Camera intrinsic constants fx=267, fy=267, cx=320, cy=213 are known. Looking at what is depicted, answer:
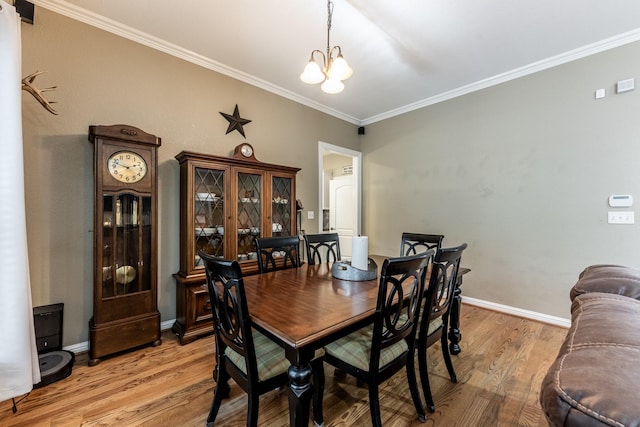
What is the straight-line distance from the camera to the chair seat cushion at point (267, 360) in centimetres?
131

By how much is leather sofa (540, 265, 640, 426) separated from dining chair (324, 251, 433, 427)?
0.63m

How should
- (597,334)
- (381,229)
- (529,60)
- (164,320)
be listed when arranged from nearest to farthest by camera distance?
(597,334) → (164,320) → (529,60) → (381,229)

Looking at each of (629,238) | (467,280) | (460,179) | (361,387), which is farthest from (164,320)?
(629,238)

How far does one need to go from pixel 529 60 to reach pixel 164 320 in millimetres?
4734

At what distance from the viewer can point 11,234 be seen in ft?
5.00

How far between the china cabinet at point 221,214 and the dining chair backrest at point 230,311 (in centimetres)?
123

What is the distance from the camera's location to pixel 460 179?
359 centimetres

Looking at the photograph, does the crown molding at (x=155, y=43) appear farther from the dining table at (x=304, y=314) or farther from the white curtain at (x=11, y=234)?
the dining table at (x=304, y=314)

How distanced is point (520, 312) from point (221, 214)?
3553 millimetres

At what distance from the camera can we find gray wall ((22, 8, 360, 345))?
2.10 meters

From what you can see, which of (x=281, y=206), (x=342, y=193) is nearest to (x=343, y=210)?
(x=342, y=193)

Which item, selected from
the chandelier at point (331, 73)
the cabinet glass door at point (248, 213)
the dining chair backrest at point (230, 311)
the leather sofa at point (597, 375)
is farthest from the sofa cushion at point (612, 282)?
the cabinet glass door at point (248, 213)

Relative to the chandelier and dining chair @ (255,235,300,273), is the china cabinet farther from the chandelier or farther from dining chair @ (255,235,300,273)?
the chandelier

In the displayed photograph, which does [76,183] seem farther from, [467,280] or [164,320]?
[467,280]
